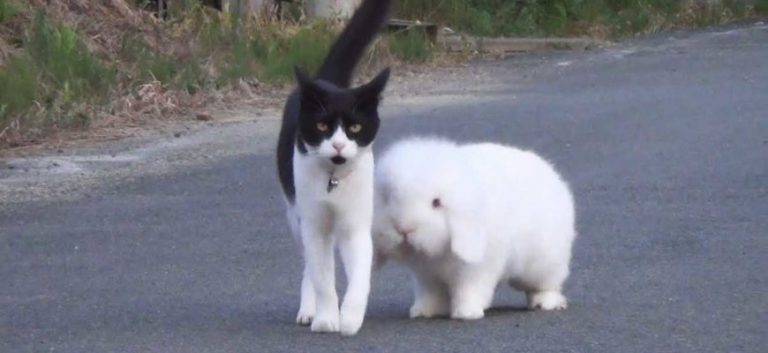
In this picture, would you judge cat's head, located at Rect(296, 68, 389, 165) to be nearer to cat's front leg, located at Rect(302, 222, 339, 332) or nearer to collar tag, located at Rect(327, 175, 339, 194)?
collar tag, located at Rect(327, 175, 339, 194)

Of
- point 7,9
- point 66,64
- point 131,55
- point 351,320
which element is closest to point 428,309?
point 351,320

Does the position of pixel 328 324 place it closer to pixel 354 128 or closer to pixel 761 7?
pixel 354 128

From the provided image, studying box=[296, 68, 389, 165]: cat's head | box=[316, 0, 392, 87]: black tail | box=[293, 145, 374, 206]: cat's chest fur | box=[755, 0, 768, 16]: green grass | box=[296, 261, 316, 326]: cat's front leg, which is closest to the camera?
box=[296, 68, 389, 165]: cat's head

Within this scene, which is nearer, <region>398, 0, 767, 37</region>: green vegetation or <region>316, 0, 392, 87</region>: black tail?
<region>316, 0, 392, 87</region>: black tail

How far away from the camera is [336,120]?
648cm

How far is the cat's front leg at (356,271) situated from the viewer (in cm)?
660

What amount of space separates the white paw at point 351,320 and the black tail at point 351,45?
121 cm

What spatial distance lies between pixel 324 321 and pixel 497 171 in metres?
1.00

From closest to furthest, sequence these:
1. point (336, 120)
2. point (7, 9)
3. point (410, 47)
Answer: point (336, 120) < point (7, 9) < point (410, 47)

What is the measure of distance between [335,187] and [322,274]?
0.38m

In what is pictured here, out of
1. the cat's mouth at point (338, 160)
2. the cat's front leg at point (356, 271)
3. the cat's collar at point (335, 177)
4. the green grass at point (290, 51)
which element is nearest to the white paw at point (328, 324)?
the cat's front leg at point (356, 271)

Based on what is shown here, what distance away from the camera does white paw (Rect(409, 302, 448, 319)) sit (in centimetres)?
725

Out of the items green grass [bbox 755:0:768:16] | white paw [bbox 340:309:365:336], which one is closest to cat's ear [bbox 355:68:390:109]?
white paw [bbox 340:309:365:336]

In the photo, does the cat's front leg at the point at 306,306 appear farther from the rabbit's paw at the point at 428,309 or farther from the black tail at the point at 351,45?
the black tail at the point at 351,45
